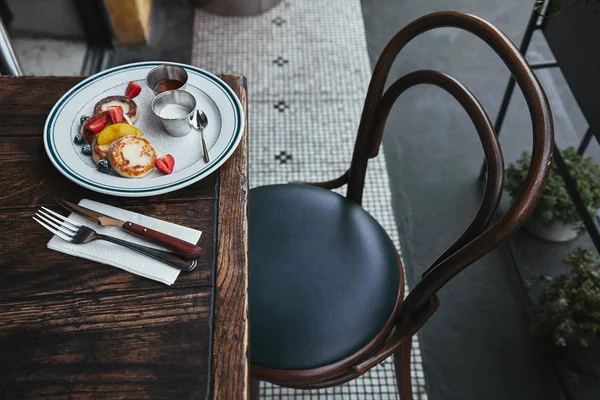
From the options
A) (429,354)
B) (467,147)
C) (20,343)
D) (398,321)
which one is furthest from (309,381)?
(467,147)

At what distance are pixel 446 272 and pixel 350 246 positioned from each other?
373mm

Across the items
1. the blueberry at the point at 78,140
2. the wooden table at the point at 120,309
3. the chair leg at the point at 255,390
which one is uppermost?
the blueberry at the point at 78,140

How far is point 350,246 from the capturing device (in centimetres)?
135

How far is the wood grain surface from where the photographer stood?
83 centimetres

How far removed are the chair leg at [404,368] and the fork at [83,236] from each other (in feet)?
1.92

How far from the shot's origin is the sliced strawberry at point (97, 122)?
1.09 m

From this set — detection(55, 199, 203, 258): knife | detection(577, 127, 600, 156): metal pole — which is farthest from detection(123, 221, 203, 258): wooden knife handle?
detection(577, 127, 600, 156): metal pole

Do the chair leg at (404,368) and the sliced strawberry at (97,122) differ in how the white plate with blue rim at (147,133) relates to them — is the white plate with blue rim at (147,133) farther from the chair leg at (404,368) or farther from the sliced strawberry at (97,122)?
the chair leg at (404,368)

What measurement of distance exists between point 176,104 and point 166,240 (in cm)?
34

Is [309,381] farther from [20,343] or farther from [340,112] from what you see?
[340,112]

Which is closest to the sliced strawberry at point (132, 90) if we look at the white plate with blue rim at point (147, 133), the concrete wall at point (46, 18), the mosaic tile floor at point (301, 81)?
the white plate with blue rim at point (147, 133)

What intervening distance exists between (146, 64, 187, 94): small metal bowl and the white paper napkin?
30 centimetres

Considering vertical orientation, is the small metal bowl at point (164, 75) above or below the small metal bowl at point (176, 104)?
above

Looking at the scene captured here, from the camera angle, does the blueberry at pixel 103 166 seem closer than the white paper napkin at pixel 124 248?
No
